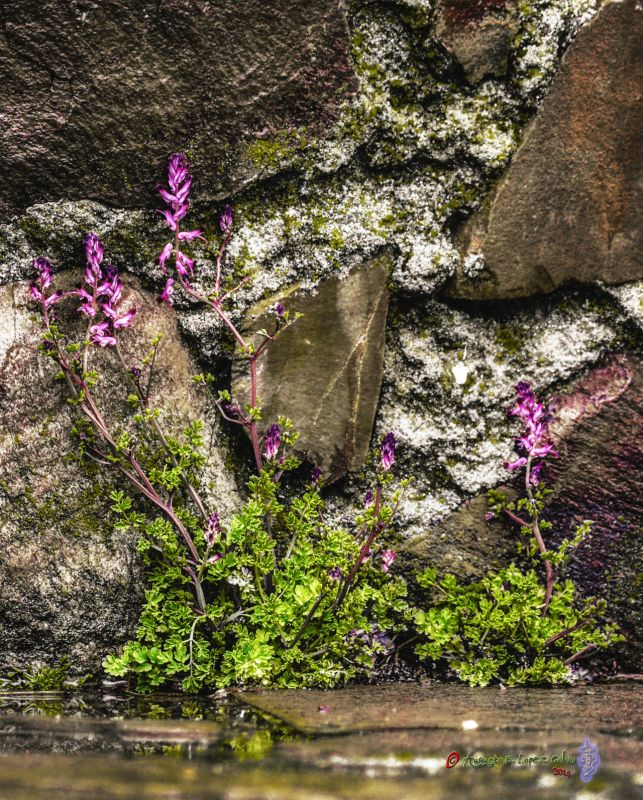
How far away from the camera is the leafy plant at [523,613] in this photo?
89.4 inches

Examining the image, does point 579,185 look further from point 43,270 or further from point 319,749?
point 319,749

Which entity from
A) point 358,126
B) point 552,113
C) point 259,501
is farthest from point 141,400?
point 552,113

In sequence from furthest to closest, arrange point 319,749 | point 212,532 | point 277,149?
point 277,149 < point 212,532 < point 319,749

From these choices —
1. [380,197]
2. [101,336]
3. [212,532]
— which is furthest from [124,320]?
[380,197]

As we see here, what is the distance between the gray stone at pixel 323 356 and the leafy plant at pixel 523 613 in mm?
501

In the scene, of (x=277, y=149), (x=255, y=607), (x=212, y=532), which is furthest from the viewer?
(x=277, y=149)

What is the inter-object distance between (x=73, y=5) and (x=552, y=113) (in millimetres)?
1390

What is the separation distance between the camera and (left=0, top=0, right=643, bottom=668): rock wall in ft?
7.23

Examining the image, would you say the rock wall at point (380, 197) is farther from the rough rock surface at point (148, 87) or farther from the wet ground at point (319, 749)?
the wet ground at point (319, 749)

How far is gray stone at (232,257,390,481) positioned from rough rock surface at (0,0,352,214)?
45 centimetres

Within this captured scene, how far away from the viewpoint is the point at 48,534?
2260 millimetres

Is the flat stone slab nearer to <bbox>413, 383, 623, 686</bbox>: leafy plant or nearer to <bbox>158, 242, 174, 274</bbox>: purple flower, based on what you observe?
<bbox>413, 383, 623, 686</bbox>: leafy plant

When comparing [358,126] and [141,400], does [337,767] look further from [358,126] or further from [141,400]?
[358,126]

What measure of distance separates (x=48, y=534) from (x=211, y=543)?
48 centimetres
